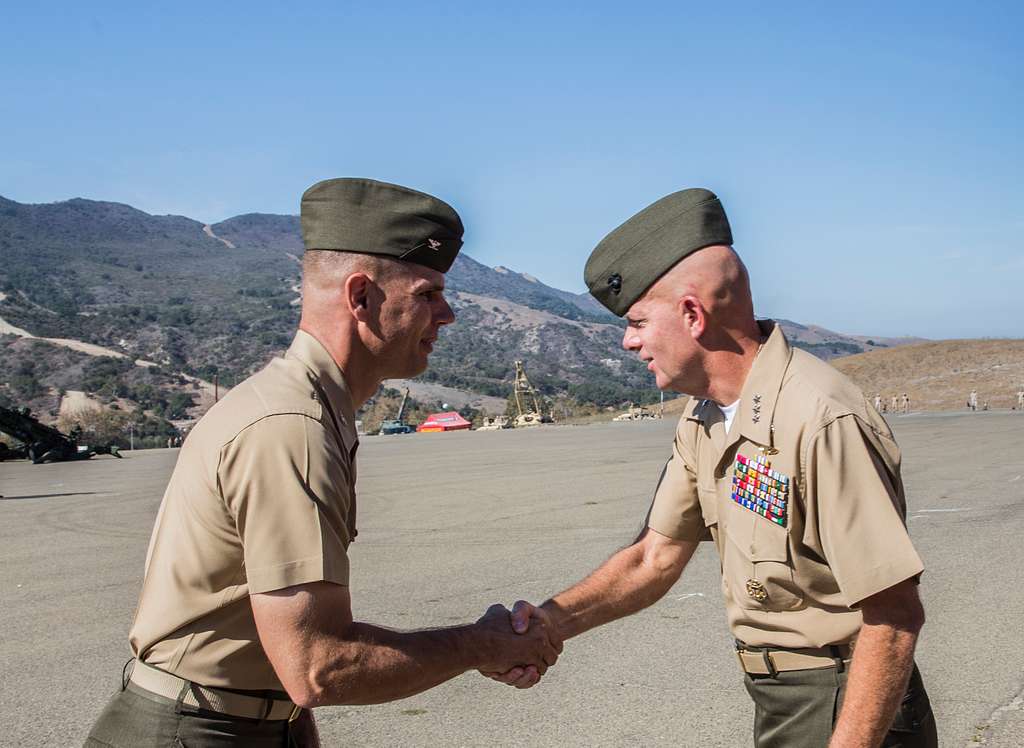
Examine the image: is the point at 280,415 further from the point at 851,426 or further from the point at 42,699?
the point at 42,699

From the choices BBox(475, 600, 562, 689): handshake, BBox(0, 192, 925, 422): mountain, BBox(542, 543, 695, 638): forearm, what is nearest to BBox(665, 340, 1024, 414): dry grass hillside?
BBox(0, 192, 925, 422): mountain

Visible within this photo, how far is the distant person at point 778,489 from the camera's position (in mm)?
2426

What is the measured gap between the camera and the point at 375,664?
234 cm

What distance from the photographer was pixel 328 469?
2354mm

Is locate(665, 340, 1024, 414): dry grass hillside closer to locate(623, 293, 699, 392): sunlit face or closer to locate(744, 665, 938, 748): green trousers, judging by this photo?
locate(623, 293, 699, 392): sunlit face

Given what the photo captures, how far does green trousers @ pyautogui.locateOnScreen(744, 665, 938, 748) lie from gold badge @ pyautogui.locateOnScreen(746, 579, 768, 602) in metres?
0.23

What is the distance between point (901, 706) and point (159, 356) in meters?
127

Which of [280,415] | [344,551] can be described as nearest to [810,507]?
[344,551]

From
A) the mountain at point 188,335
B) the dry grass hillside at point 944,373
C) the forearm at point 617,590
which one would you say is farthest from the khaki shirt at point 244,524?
the mountain at point 188,335

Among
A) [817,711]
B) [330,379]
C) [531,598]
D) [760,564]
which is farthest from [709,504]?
[531,598]

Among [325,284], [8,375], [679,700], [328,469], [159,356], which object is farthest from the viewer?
[159,356]

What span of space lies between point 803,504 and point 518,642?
0.99m

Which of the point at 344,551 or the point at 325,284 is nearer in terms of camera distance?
the point at 344,551

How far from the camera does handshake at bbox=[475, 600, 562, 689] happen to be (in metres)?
2.90
